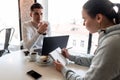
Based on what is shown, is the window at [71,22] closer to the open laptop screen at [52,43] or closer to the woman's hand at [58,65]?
the open laptop screen at [52,43]

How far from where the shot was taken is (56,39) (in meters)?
1.74

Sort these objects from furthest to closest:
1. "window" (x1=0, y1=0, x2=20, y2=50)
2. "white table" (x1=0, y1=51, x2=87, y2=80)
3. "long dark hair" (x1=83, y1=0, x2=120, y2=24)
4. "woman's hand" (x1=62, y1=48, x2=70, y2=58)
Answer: "window" (x1=0, y1=0, x2=20, y2=50) < "woman's hand" (x1=62, y1=48, x2=70, y2=58) < "white table" (x1=0, y1=51, x2=87, y2=80) < "long dark hair" (x1=83, y1=0, x2=120, y2=24)

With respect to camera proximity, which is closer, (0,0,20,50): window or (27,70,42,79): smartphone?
(27,70,42,79): smartphone

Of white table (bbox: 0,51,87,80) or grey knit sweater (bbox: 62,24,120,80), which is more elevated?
grey knit sweater (bbox: 62,24,120,80)

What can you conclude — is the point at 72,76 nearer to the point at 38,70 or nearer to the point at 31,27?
the point at 38,70

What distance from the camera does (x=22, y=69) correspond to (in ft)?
5.23

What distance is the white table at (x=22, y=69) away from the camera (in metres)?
1.44

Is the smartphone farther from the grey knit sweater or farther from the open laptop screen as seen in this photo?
the grey knit sweater

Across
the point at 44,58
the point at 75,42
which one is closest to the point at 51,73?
the point at 44,58

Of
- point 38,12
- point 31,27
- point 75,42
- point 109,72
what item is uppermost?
point 38,12

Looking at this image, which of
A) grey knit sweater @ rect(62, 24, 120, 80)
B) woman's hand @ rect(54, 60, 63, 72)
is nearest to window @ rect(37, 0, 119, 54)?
woman's hand @ rect(54, 60, 63, 72)

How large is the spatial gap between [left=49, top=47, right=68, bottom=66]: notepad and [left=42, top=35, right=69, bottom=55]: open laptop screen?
5 cm

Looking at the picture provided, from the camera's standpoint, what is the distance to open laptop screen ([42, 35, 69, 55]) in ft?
5.45

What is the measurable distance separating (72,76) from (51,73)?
28cm
